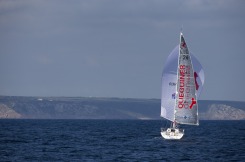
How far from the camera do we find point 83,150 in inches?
3324

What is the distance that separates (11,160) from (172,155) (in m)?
18.0

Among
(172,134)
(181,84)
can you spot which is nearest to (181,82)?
(181,84)

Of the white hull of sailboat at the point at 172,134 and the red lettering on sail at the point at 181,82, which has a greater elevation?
the red lettering on sail at the point at 181,82

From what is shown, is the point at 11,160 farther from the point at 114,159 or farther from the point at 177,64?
the point at 177,64

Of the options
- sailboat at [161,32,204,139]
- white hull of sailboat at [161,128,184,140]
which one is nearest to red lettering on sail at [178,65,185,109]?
sailboat at [161,32,204,139]

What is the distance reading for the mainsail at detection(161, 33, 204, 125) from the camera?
93938mm

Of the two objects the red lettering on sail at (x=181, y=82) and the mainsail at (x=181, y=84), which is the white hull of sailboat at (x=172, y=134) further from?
the red lettering on sail at (x=181, y=82)

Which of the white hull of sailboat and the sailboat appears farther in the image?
the white hull of sailboat

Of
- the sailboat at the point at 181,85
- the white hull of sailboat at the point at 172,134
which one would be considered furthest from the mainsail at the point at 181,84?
the white hull of sailboat at the point at 172,134

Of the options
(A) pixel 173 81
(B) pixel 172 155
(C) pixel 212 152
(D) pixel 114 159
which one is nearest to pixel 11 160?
(D) pixel 114 159

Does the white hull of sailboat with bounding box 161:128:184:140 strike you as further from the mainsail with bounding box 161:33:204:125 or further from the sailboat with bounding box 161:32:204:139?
the mainsail with bounding box 161:33:204:125

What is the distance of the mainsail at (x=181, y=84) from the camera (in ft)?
308

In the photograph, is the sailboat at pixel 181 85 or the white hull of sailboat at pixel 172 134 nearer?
the sailboat at pixel 181 85

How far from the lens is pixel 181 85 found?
3718 inches
